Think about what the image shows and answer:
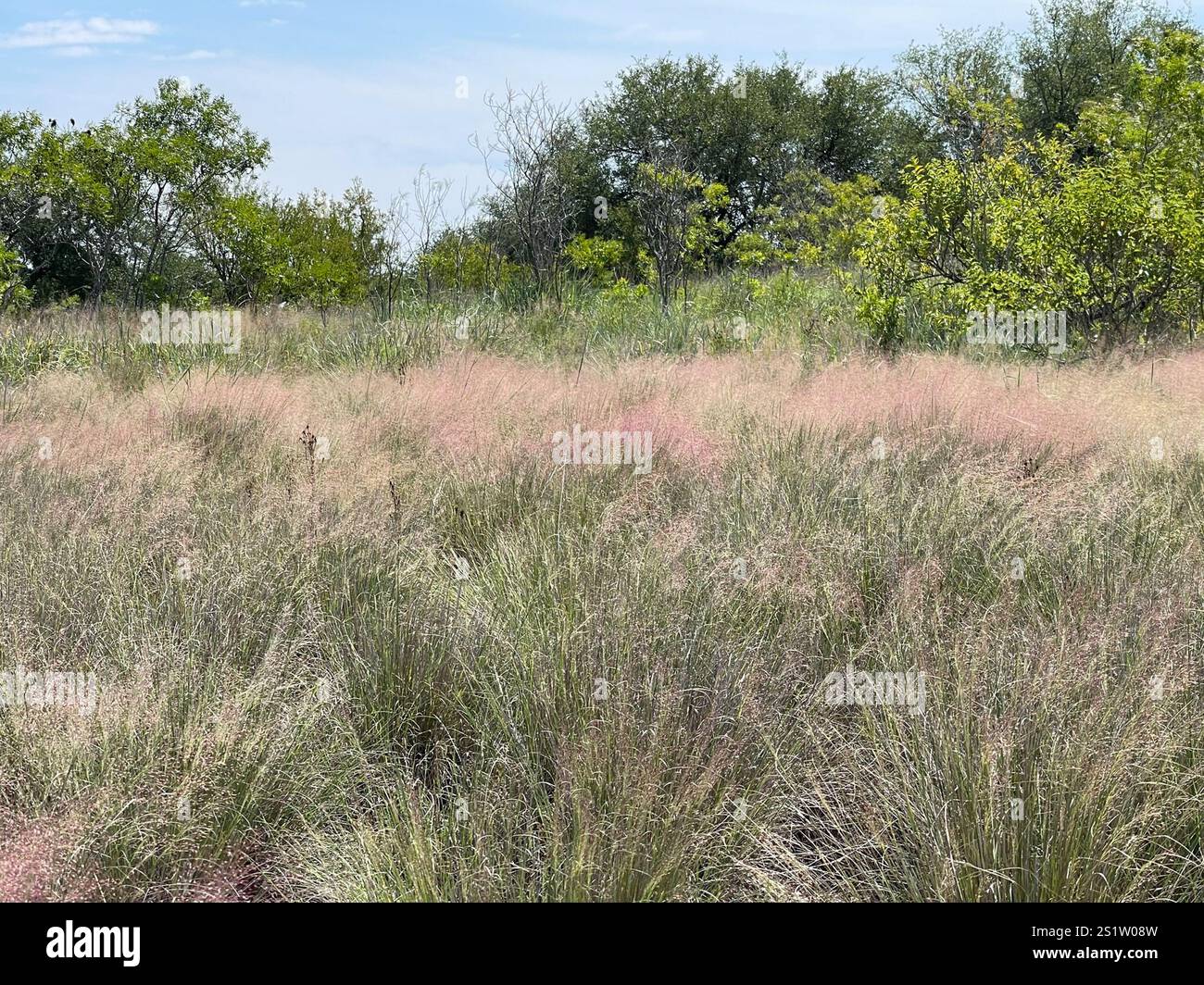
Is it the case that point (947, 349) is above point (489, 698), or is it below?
above

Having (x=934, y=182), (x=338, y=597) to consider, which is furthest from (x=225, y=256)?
(x=338, y=597)

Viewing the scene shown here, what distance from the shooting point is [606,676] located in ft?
9.34

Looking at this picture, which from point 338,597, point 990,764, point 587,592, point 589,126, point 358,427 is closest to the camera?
point 990,764

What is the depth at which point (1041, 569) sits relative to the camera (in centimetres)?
380

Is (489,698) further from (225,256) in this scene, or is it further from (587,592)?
(225,256)

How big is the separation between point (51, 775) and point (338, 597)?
1.19m

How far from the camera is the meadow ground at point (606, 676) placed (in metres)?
2.32

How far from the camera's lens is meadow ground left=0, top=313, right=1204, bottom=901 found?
2320mm

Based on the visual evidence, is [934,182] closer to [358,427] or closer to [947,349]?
[947,349]

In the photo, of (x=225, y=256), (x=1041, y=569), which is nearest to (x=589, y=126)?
(x=225, y=256)

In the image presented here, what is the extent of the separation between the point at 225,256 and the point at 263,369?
16.2 metres
